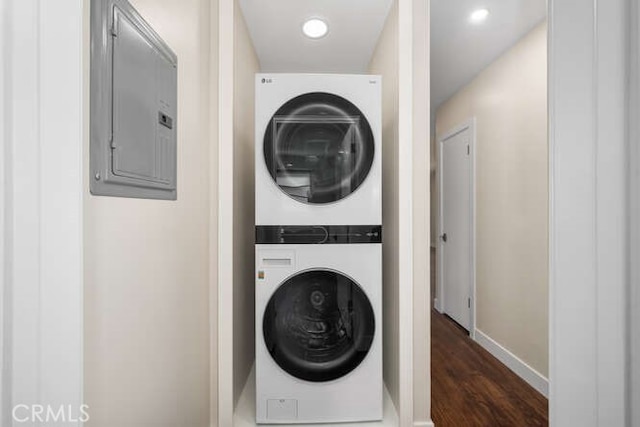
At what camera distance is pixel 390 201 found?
1.85 meters

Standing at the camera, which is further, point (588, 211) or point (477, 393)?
point (477, 393)

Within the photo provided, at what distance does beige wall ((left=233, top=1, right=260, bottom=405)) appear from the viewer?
177 centimetres

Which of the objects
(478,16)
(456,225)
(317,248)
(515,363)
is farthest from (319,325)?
(456,225)

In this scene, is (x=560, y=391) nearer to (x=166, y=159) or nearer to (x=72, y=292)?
(x=72, y=292)

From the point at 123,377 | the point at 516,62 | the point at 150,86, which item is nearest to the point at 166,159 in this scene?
the point at 150,86

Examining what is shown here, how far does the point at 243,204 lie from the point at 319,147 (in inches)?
26.1

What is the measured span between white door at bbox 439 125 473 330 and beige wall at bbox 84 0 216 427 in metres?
2.68

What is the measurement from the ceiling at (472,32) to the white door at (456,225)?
25.6 inches

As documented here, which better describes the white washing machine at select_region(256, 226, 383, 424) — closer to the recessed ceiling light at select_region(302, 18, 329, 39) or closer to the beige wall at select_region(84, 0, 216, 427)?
the beige wall at select_region(84, 0, 216, 427)

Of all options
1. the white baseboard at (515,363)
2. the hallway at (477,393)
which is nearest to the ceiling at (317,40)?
the hallway at (477,393)

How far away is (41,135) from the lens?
56 cm

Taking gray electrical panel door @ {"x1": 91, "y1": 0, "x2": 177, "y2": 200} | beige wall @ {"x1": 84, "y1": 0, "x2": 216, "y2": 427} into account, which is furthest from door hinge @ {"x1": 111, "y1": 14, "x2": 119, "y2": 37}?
beige wall @ {"x1": 84, "y1": 0, "x2": 216, "y2": 427}

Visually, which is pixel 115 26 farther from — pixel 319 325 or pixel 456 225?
pixel 456 225

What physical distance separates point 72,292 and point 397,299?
143 centimetres
